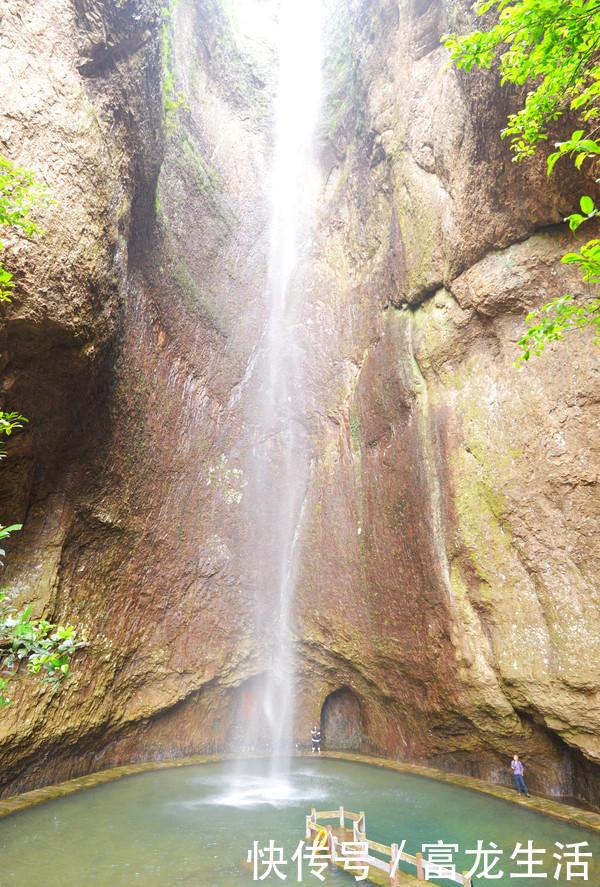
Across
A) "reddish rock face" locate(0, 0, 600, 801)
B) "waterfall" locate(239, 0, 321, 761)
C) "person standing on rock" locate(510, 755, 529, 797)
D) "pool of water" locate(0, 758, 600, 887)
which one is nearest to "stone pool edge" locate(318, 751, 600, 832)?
"person standing on rock" locate(510, 755, 529, 797)

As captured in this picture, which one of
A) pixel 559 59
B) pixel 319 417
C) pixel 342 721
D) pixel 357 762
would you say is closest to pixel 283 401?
pixel 319 417

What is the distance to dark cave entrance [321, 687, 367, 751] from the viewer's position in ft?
58.0

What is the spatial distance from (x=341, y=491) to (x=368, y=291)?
7306mm

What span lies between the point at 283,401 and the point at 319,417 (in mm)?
1796

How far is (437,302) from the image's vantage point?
1531 cm

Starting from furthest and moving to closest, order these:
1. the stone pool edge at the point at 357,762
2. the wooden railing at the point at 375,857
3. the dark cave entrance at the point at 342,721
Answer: the dark cave entrance at the point at 342,721 → the stone pool edge at the point at 357,762 → the wooden railing at the point at 375,857

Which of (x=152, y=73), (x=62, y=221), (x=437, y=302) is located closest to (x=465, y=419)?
(x=437, y=302)

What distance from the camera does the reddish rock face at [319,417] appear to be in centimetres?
1106

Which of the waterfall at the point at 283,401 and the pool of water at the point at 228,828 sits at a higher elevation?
the waterfall at the point at 283,401

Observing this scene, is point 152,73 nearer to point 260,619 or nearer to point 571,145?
point 571,145

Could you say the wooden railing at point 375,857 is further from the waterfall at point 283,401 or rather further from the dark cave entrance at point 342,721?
the dark cave entrance at point 342,721

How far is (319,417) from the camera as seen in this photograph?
19609 mm

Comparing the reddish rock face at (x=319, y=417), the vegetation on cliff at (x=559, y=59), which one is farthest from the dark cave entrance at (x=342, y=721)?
the vegetation on cliff at (x=559, y=59)

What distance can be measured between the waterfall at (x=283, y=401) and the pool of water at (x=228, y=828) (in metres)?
4.55
